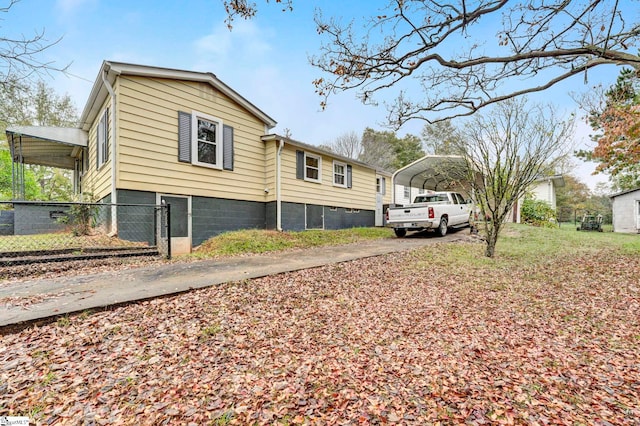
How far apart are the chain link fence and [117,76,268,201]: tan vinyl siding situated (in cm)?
89

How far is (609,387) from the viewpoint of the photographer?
2084mm

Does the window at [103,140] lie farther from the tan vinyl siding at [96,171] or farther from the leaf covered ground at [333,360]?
the leaf covered ground at [333,360]

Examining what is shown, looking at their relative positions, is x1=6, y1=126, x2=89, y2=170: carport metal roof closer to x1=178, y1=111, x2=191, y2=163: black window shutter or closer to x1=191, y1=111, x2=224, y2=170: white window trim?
x1=178, y1=111, x2=191, y2=163: black window shutter

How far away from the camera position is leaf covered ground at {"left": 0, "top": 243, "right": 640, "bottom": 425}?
1.83 m

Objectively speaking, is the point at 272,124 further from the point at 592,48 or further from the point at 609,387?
the point at 609,387

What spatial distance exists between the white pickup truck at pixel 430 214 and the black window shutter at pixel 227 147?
6.00 m

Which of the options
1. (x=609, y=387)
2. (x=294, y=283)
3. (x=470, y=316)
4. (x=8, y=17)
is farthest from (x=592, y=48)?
(x=8, y=17)

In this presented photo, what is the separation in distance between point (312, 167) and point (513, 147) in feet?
22.3

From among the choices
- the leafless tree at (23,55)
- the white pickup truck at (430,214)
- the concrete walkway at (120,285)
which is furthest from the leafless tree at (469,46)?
the white pickup truck at (430,214)

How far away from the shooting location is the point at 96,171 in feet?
28.7

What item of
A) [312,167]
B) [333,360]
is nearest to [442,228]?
[312,167]

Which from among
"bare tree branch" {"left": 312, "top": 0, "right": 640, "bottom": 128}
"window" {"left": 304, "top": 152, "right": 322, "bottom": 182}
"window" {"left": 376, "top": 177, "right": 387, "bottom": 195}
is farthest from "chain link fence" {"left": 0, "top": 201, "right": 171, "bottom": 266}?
"window" {"left": 376, "top": 177, "right": 387, "bottom": 195}

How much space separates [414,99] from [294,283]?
4.53 metres

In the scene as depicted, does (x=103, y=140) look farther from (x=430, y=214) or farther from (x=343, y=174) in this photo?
(x=430, y=214)
